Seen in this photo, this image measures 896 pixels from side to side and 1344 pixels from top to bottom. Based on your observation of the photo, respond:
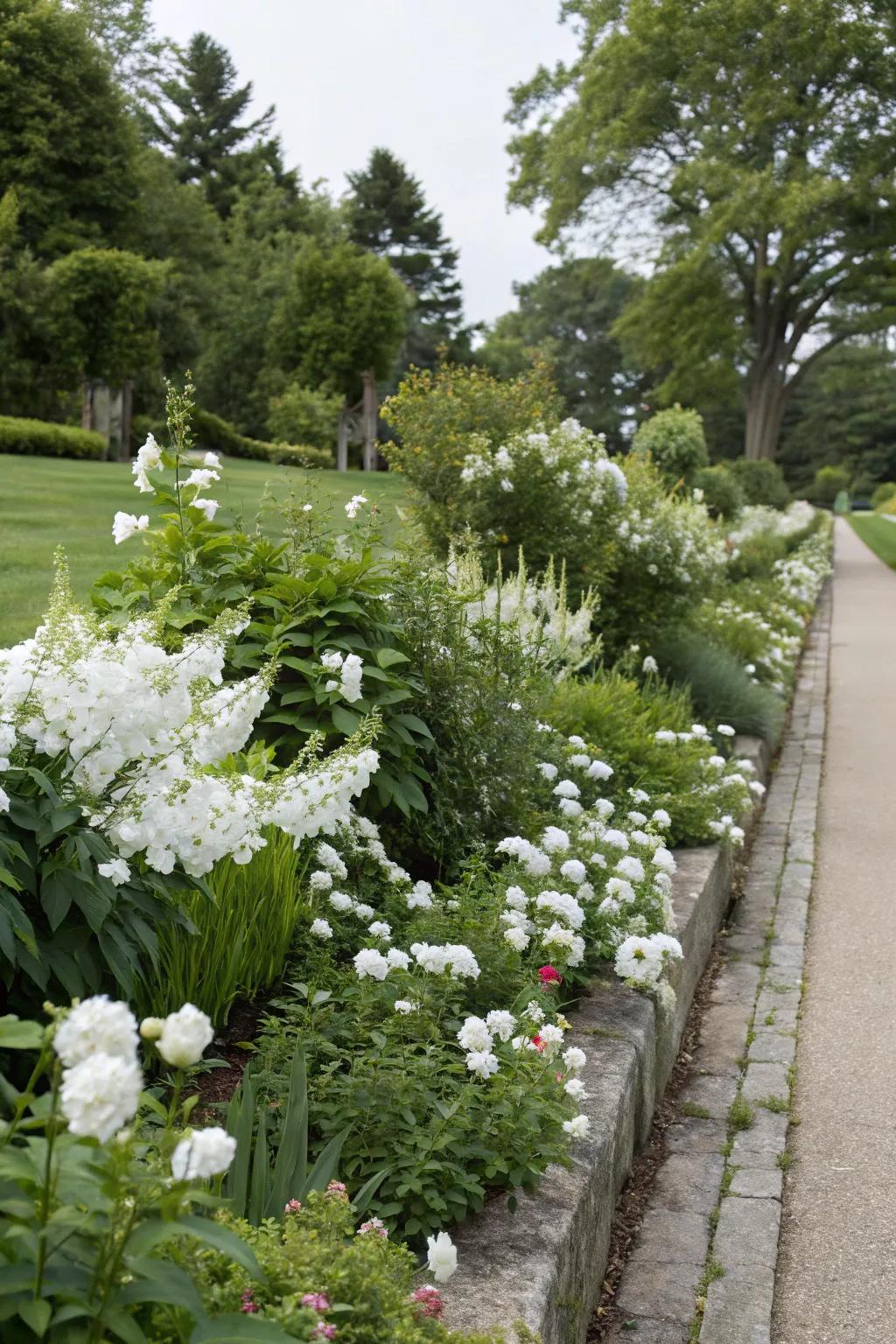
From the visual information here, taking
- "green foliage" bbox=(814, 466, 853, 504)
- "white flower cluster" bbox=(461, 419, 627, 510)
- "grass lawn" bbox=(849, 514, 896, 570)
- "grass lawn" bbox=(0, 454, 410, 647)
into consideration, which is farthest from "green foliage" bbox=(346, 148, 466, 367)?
"white flower cluster" bbox=(461, 419, 627, 510)

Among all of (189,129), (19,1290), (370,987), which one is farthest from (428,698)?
(189,129)

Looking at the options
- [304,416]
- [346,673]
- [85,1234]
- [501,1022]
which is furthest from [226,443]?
[85,1234]

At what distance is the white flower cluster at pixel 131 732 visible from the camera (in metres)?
2.23

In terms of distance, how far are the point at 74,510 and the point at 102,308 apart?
10.4m

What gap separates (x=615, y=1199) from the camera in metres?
3.13

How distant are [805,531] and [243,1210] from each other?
972 inches

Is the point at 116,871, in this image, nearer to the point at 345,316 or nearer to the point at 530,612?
the point at 530,612

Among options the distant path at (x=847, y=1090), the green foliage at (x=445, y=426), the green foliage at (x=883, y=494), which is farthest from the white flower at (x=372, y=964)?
the green foliage at (x=883, y=494)

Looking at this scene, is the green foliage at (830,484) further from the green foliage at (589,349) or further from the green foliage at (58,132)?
the green foliage at (58,132)

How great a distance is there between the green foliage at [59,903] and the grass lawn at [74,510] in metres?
2.34

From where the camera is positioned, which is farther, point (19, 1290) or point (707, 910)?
point (707, 910)

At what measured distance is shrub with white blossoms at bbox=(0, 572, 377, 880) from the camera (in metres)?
2.23

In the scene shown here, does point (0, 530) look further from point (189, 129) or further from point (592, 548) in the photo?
point (189, 129)

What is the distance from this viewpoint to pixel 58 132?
82.5 feet
